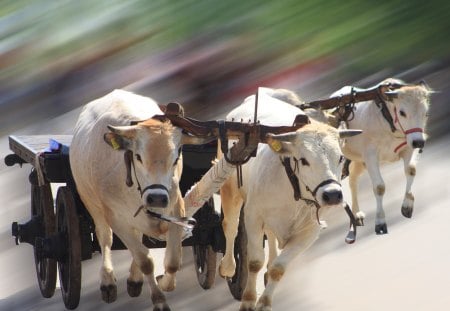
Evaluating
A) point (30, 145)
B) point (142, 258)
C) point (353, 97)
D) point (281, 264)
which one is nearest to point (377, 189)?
point (353, 97)

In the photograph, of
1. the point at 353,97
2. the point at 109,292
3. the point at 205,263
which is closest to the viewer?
the point at 109,292

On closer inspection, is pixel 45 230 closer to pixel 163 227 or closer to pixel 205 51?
pixel 163 227

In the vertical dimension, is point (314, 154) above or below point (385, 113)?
above

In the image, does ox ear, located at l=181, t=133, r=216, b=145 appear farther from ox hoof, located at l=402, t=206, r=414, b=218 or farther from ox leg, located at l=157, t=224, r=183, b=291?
ox hoof, located at l=402, t=206, r=414, b=218

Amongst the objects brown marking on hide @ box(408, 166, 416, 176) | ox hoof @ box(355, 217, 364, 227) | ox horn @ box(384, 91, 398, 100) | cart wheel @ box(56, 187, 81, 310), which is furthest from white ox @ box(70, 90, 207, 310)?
brown marking on hide @ box(408, 166, 416, 176)

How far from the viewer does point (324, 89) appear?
51.8 feet

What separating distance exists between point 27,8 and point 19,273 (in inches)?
285

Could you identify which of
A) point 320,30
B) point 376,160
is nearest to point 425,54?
point 320,30

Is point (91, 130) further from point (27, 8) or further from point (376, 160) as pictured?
point (27, 8)

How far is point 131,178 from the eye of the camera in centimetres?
758

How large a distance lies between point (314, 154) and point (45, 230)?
95.7 inches

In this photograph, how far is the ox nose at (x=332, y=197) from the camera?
7.18m

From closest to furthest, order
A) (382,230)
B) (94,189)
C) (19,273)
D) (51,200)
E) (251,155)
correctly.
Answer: (251,155) → (94,189) → (51,200) → (19,273) → (382,230)

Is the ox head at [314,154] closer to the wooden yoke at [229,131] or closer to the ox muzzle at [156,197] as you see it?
the wooden yoke at [229,131]
